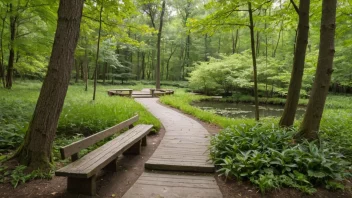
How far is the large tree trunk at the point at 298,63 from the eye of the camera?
5527mm

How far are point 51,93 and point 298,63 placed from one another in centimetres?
554

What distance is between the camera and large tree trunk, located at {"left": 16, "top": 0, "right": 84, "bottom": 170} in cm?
370

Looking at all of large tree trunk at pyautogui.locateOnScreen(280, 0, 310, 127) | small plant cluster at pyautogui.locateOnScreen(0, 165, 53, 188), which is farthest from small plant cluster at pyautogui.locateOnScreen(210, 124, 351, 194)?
small plant cluster at pyautogui.locateOnScreen(0, 165, 53, 188)

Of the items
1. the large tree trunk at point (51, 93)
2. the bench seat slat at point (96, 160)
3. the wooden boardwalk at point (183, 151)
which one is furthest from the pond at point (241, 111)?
the large tree trunk at point (51, 93)

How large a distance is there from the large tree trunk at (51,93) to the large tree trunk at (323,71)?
15.7 feet

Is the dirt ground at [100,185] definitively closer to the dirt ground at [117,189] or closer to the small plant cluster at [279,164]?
the dirt ground at [117,189]

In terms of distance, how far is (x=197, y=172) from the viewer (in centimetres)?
425

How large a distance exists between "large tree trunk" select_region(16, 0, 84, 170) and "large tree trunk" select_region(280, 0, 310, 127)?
4.99m

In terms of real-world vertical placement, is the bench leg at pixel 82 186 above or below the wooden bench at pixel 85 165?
below

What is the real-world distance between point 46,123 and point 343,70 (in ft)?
73.7

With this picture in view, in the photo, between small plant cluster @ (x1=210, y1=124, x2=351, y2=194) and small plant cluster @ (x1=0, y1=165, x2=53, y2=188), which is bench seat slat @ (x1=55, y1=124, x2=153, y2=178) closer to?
small plant cluster @ (x1=0, y1=165, x2=53, y2=188)

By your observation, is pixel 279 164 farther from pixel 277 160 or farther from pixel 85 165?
pixel 85 165

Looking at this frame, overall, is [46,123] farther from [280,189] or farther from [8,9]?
[8,9]

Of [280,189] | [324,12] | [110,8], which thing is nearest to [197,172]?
[280,189]
